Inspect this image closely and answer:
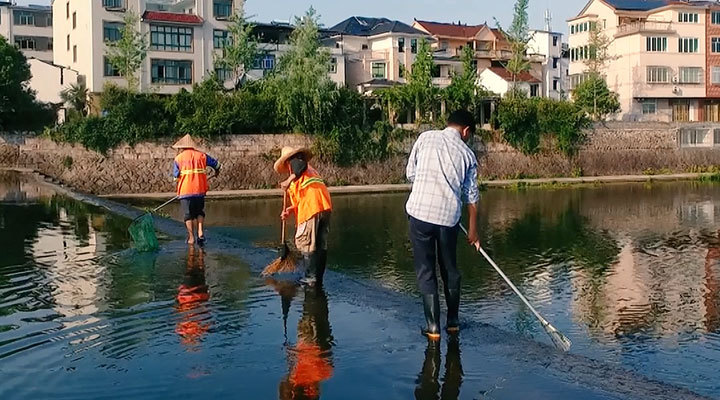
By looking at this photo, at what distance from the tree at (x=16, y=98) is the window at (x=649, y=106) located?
36.4m

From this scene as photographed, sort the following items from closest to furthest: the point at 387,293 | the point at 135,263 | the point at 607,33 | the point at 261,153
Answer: the point at 387,293 → the point at 135,263 → the point at 261,153 → the point at 607,33

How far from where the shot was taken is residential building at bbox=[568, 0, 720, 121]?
172ft

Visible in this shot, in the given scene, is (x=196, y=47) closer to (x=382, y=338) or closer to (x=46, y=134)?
(x=46, y=134)

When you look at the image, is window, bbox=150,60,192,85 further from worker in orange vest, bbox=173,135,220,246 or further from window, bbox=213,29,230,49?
worker in orange vest, bbox=173,135,220,246

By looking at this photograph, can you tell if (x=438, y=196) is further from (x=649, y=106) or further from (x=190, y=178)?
(x=649, y=106)

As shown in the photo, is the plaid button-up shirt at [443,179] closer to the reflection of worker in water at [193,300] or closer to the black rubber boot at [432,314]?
the black rubber boot at [432,314]

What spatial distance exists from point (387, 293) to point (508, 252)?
617 centimetres

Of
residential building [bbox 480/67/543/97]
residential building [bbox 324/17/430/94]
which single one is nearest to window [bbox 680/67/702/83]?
residential building [bbox 480/67/543/97]

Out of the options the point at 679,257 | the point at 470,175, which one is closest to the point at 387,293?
the point at 470,175

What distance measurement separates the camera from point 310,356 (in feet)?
19.3

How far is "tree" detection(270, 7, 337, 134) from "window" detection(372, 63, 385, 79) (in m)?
20.7

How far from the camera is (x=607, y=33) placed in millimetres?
55500

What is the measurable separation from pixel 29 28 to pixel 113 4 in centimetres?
1708

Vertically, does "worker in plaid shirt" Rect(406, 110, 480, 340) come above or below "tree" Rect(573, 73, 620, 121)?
below
